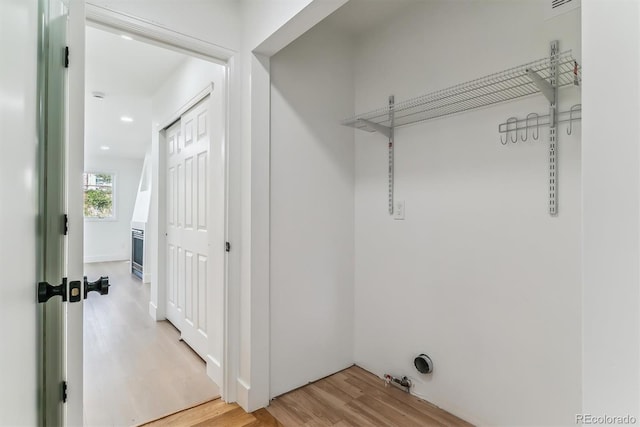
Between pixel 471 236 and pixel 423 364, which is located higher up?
pixel 471 236

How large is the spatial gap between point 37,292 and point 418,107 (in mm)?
2024

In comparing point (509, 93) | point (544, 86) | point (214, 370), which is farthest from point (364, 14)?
point (214, 370)

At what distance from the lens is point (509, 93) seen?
1.63 metres

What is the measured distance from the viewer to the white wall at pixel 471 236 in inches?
59.4

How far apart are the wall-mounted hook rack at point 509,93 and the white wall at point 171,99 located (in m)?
1.07

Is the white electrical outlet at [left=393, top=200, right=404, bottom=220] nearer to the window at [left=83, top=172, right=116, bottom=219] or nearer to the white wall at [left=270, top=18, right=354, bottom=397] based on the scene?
the white wall at [left=270, top=18, right=354, bottom=397]

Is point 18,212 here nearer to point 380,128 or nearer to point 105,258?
point 380,128

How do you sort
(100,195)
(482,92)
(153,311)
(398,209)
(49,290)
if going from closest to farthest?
1. (49,290)
2. (482,92)
3. (398,209)
4. (153,311)
5. (100,195)

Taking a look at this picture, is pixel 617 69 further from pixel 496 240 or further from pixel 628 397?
pixel 496 240

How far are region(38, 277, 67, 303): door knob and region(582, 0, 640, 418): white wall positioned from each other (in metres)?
1.36

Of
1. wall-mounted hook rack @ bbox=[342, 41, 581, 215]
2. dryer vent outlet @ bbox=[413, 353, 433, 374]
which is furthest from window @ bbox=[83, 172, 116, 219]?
dryer vent outlet @ bbox=[413, 353, 433, 374]

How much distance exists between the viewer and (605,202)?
57 cm

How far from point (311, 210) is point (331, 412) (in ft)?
4.19

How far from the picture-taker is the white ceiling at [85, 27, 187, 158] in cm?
269
